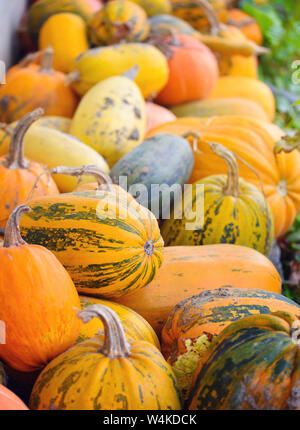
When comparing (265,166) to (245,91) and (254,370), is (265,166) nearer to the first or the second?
(254,370)

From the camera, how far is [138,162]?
5.96ft

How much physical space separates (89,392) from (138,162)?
106 cm

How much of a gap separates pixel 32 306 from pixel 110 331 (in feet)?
0.67

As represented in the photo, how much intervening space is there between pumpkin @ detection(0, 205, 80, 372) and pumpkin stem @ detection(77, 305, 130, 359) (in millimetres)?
146

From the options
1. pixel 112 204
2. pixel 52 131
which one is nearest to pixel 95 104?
pixel 52 131

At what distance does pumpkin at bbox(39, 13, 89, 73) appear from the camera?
292 centimetres

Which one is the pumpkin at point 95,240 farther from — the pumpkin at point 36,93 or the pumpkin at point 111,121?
the pumpkin at point 36,93

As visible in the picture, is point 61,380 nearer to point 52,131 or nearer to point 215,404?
point 215,404

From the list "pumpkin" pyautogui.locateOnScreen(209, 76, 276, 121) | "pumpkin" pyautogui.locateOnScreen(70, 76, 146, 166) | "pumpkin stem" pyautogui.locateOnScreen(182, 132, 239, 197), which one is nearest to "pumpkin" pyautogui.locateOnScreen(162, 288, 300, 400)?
"pumpkin stem" pyautogui.locateOnScreen(182, 132, 239, 197)

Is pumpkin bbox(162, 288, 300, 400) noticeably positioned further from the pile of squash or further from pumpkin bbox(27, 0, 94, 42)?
pumpkin bbox(27, 0, 94, 42)

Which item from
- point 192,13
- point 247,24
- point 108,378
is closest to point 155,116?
point 192,13

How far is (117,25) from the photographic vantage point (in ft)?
9.52

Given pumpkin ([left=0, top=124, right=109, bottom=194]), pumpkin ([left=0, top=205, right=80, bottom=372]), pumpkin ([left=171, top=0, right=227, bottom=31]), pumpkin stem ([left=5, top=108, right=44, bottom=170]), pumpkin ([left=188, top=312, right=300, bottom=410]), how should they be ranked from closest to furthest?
pumpkin ([left=188, top=312, right=300, bottom=410])
pumpkin ([left=0, top=205, right=80, bottom=372])
pumpkin stem ([left=5, top=108, right=44, bottom=170])
pumpkin ([left=0, top=124, right=109, bottom=194])
pumpkin ([left=171, top=0, right=227, bottom=31])

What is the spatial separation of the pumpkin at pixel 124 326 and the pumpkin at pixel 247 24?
3.75m
